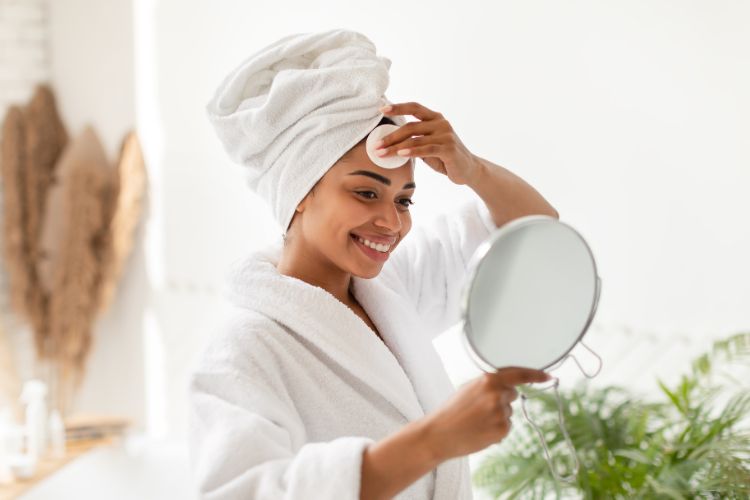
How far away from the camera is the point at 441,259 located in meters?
1.52

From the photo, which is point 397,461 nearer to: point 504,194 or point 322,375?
point 322,375

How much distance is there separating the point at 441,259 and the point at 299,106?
0.38 metres

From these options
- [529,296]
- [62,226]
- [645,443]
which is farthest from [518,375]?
[62,226]

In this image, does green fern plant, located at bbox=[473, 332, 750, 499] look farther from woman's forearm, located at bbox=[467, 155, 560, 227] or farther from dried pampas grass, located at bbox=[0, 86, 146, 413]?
dried pampas grass, located at bbox=[0, 86, 146, 413]

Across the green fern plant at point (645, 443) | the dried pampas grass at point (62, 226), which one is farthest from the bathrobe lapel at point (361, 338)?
the dried pampas grass at point (62, 226)

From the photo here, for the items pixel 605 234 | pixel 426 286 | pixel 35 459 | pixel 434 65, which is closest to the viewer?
pixel 426 286

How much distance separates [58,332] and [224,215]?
85cm

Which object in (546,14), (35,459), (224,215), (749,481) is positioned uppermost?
(546,14)

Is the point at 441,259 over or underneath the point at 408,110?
underneath

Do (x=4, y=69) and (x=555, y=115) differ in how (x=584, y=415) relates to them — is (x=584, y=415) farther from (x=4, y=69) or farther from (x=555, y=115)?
(x=4, y=69)

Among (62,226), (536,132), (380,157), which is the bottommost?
(62,226)

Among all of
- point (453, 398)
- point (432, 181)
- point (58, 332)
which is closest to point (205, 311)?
point (58, 332)

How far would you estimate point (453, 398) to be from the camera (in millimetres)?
991

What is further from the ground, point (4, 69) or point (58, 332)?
point (4, 69)
